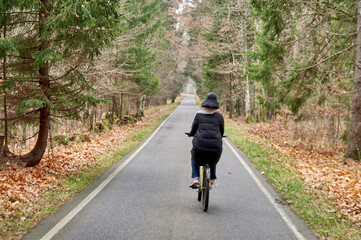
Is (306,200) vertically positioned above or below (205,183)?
below

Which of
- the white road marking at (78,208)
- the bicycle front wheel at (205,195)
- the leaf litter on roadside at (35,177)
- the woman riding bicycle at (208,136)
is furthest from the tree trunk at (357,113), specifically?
the leaf litter on roadside at (35,177)

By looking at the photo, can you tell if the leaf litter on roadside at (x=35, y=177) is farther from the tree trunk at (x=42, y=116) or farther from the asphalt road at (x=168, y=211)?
the asphalt road at (x=168, y=211)

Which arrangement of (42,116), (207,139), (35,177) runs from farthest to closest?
1. (42,116)
2. (35,177)
3. (207,139)

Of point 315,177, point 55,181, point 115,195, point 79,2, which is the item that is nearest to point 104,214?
point 115,195

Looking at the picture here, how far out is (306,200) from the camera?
6289 mm

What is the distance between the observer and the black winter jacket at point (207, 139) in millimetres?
5594

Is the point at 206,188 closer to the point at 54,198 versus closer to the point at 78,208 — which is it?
the point at 78,208

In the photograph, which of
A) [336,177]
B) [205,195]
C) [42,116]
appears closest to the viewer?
[205,195]

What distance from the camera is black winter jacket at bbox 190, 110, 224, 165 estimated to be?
18.4ft

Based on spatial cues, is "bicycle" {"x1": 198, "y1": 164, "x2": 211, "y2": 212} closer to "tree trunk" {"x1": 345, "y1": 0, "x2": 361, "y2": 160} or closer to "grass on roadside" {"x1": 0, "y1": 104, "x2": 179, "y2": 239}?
"grass on roadside" {"x1": 0, "y1": 104, "x2": 179, "y2": 239}

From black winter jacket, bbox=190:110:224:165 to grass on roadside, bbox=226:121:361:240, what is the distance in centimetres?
200

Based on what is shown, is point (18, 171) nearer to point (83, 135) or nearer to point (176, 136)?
point (83, 135)

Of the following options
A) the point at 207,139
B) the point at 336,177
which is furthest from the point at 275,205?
the point at 336,177

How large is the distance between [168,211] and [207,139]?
1543 millimetres
